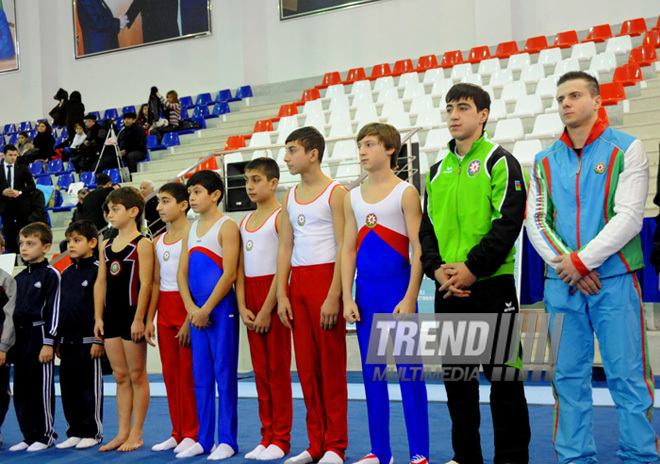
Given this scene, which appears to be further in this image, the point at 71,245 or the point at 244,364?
the point at 244,364

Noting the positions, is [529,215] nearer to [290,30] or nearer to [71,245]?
[71,245]

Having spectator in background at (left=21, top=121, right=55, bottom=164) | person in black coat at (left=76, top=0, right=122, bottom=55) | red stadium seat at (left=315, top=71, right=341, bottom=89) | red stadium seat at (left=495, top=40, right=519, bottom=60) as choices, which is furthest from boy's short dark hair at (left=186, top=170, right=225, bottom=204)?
person in black coat at (left=76, top=0, right=122, bottom=55)

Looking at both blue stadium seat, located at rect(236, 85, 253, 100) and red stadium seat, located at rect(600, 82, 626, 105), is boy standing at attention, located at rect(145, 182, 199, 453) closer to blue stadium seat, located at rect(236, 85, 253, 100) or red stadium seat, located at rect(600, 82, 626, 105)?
red stadium seat, located at rect(600, 82, 626, 105)

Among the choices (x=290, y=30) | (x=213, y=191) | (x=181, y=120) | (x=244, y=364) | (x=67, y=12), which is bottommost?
(x=244, y=364)

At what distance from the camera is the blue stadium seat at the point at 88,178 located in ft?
42.1

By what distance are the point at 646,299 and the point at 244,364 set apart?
13.5 ft

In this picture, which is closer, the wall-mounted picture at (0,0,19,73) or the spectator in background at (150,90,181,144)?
the spectator in background at (150,90,181,144)

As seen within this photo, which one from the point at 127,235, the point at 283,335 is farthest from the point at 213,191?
the point at 283,335

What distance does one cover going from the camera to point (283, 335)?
4137 millimetres

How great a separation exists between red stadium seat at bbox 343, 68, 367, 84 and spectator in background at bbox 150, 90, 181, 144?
3432mm

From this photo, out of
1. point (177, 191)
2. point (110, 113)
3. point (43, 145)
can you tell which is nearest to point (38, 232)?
point (177, 191)

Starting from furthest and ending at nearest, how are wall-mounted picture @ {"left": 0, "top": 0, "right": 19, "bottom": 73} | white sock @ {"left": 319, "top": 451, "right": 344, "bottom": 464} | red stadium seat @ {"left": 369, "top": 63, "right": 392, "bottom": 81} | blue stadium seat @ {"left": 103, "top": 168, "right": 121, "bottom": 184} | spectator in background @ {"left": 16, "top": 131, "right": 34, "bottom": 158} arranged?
wall-mounted picture @ {"left": 0, "top": 0, "right": 19, "bottom": 73} → spectator in background @ {"left": 16, "top": 131, "right": 34, "bottom": 158} → red stadium seat @ {"left": 369, "top": 63, "right": 392, "bottom": 81} → blue stadium seat @ {"left": 103, "top": 168, "right": 121, "bottom": 184} → white sock @ {"left": 319, "top": 451, "right": 344, "bottom": 464}

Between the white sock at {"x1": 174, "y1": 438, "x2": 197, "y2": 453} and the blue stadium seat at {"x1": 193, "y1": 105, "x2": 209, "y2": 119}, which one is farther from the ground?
the blue stadium seat at {"x1": 193, "y1": 105, "x2": 209, "y2": 119}
